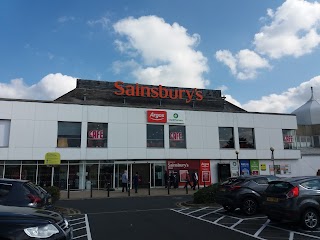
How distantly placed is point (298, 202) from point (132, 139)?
21.2 m

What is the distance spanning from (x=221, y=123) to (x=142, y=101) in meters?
9.72

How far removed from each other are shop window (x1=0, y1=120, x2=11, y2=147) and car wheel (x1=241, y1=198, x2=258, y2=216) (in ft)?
68.1

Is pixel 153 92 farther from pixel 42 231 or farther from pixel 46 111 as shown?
pixel 42 231

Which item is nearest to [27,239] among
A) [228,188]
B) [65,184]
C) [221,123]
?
[228,188]

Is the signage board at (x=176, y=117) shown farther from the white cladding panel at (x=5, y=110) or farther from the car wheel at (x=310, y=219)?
the car wheel at (x=310, y=219)

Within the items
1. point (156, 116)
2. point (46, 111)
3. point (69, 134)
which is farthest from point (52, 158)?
point (156, 116)

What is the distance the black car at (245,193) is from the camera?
12133 mm

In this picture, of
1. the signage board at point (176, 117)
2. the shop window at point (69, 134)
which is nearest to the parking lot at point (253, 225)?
the shop window at point (69, 134)

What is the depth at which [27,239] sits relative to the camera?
13.8ft

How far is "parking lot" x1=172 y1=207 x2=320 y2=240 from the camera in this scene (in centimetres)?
856

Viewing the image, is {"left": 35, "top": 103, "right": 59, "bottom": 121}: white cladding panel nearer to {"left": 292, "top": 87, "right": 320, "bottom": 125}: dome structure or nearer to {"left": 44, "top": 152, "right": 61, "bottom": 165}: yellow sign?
{"left": 44, "top": 152, "right": 61, "bottom": 165}: yellow sign

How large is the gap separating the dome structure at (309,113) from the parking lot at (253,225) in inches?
1482

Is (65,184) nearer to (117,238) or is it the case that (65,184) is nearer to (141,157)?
(141,157)

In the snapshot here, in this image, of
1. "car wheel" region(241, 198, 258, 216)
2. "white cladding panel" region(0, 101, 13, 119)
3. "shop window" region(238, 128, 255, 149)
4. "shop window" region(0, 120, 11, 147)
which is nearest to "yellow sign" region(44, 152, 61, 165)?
"shop window" region(0, 120, 11, 147)
